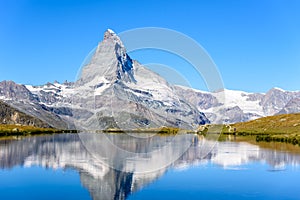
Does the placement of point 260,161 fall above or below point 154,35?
below

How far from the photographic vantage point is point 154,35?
7331cm

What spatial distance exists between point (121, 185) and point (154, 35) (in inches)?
1393

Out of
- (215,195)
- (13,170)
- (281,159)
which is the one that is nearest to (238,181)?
(215,195)

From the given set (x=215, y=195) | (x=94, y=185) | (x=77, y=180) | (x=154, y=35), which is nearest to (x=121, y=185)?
(x=94, y=185)

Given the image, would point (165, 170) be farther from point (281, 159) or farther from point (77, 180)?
point (281, 159)

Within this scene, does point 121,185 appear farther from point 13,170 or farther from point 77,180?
point 13,170

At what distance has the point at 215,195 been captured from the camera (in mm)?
40219

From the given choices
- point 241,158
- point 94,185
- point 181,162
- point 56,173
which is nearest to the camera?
point 94,185

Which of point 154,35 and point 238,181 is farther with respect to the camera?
point 154,35

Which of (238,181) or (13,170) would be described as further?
(13,170)

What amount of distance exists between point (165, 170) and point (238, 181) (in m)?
12.5

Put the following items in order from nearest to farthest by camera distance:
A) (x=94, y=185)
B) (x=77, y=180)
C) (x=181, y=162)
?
(x=94, y=185) < (x=77, y=180) < (x=181, y=162)

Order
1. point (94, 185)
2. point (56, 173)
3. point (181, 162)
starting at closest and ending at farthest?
point (94, 185), point (56, 173), point (181, 162)

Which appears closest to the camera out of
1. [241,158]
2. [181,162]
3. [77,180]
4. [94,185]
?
[94,185]
